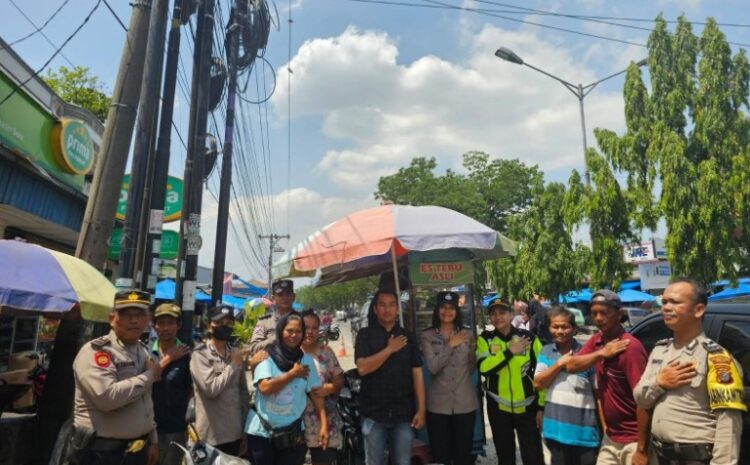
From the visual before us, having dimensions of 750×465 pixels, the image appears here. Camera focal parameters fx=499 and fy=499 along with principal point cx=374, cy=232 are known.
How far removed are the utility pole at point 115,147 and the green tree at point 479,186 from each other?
2595cm

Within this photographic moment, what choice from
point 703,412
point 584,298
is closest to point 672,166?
point 703,412

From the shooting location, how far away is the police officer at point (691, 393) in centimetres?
244

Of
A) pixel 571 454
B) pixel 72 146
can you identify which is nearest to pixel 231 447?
pixel 571 454

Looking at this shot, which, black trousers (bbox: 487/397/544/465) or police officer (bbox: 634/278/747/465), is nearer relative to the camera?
police officer (bbox: 634/278/747/465)

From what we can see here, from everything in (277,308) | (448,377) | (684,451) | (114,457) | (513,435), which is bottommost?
(513,435)

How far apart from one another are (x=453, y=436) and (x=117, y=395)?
103 inches

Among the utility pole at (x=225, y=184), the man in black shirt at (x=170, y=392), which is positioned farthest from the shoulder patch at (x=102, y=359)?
the utility pole at (x=225, y=184)

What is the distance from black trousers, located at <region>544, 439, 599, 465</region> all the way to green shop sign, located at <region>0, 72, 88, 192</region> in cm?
752

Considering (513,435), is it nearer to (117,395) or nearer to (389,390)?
(389,390)

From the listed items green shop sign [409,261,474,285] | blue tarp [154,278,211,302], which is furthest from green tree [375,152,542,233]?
Answer: green shop sign [409,261,474,285]

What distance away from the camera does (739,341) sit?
123 inches

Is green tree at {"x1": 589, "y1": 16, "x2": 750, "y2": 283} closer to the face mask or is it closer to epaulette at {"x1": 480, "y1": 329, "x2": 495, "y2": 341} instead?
epaulette at {"x1": 480, "y1": 329, "x2": 495, "y2": 341}

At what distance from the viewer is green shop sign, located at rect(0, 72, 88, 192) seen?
707 centimetres

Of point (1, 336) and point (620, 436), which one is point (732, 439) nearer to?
point (620, 436)
